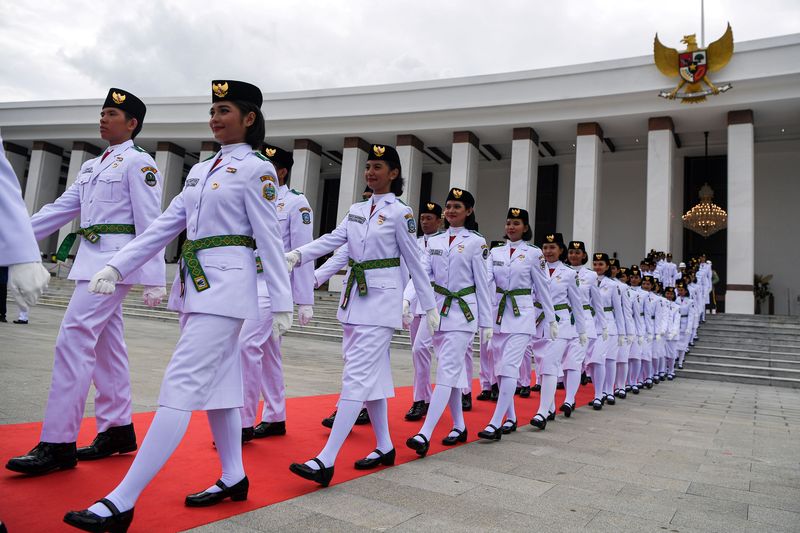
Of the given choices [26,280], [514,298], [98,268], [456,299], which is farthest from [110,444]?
[514,298]

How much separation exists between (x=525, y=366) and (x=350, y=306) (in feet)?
15.7

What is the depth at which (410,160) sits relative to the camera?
23312 millimetres

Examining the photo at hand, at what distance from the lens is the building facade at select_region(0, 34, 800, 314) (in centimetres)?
1869

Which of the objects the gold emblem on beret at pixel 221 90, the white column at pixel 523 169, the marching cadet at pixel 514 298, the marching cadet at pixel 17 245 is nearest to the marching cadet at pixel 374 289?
the gold emblem on beret at pixel 221 90

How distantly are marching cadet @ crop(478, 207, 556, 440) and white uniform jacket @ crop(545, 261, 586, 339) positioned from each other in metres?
0.79

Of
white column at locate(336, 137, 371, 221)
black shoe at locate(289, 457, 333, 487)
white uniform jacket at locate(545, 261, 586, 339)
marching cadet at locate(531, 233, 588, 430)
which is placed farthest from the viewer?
white column at locate(336, 137, 371, 221)

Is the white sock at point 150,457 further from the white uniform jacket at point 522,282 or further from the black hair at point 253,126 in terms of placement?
the white uniform jacket at point 522,282

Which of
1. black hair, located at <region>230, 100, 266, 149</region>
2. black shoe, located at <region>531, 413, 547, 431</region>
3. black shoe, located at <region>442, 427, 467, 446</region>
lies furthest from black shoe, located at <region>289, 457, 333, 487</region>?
black shoe, located at <region>531, 413, 547, 431</region>

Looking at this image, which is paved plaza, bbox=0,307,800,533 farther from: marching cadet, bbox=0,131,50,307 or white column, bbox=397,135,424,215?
white column, bbox=397,135,424,215

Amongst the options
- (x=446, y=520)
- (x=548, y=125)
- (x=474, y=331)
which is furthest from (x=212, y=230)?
(x=548, y=125)

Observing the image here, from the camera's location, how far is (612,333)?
7.62 metres

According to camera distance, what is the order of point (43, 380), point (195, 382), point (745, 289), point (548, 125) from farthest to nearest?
point (548, 125), point (745, 289), point (43, 380), point (195, 382)

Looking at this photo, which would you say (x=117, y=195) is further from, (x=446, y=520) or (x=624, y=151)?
(x=624, y=151)

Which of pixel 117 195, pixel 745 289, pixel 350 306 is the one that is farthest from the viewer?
pixel 745 289
